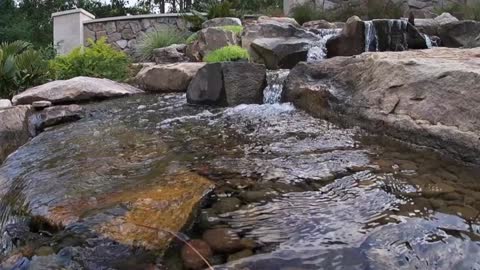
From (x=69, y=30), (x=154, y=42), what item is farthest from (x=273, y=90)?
(x=69, y=30)

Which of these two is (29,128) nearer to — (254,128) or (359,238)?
(254,128)

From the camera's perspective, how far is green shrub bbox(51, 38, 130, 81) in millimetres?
7344

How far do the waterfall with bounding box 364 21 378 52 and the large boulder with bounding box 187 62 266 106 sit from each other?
221cm

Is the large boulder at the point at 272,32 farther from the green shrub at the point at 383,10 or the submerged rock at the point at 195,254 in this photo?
the submerged rock at the point at 195,254

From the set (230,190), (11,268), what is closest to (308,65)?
(230,190)

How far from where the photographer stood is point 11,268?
5.84ft

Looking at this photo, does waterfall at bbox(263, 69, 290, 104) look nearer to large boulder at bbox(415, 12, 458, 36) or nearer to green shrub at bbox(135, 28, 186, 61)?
large boulder at bbox(415, 12, 458, 36)

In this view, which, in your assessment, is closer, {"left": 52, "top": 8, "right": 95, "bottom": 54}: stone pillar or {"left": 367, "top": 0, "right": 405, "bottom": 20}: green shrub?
{"left": 367, "top": 0, "right": 405, "bottom": 20}: green shrub

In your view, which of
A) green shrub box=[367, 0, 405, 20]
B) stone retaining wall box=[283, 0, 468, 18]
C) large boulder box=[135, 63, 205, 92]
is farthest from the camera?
stone retaining wall box=[283, 0, 468, 18]

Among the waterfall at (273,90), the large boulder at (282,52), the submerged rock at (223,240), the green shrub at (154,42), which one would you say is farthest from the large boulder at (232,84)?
the green shrub at (154,42)

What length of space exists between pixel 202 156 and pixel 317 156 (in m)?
0.75

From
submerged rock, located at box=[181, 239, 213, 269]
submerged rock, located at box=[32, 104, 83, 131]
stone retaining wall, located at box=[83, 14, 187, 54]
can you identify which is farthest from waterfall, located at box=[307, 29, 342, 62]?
submerged rock, located at box=[181, 239, 213, 269]

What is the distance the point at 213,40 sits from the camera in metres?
7.81

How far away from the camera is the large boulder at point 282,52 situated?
657 cm
